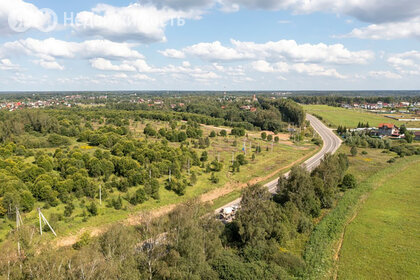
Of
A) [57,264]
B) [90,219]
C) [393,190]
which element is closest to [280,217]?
[57,264]

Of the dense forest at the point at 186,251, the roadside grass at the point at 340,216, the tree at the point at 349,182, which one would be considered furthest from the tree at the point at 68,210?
the tree at the point at 349,182

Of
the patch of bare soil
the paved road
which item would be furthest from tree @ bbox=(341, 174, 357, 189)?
the patch of bare soil

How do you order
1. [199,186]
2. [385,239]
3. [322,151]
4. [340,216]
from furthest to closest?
1. [322,151]
2. [199,186]
3. [340,216]
4. [385,239]

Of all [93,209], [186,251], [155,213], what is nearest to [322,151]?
[155,213]

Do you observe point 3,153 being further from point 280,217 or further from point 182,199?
point 280,217

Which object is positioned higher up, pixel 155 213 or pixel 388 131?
pixel 388 131

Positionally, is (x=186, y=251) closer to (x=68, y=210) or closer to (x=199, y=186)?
(x=68, y=210)
